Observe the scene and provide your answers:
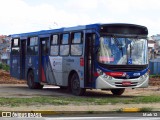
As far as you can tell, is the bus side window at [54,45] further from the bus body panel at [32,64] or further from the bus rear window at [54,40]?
the bus body panel at [32,64]

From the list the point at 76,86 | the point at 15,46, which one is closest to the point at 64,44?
the point at 76,86

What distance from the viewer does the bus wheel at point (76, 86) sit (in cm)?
2112

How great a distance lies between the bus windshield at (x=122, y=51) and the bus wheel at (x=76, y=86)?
1911 millimetres

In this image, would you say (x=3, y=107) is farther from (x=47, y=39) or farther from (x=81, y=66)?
(x=47, y=39)

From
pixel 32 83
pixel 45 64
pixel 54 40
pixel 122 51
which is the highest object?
pixel 54 40

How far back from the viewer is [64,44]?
22531mm

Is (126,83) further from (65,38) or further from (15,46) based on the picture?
(15,46)

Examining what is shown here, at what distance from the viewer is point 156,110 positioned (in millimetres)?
15438

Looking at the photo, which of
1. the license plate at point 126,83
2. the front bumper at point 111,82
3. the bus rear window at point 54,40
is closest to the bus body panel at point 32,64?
the bus rear window at point 54,40

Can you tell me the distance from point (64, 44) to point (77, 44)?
4.77ft

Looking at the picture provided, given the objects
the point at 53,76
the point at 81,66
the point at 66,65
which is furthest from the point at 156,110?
the point at 53,76

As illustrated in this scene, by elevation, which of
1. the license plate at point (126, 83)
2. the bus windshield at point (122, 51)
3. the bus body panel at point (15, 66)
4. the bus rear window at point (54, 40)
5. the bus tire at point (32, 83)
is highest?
the bus rear window at point (54, 40)

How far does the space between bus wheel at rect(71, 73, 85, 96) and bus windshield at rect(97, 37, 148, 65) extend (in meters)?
1.91

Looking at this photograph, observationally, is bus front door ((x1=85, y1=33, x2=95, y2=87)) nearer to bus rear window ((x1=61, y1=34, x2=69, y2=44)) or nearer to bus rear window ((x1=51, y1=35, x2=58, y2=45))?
bus rear window ((x1=61, y1=34, x2=69, y2=44))
